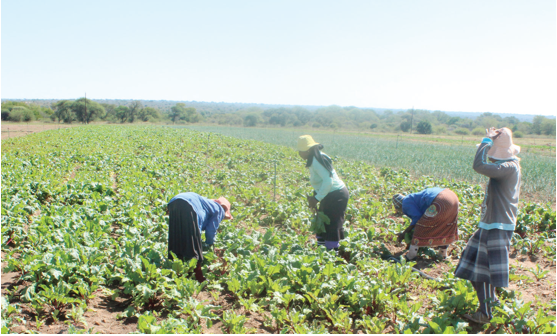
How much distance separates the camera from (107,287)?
3840 millimetres

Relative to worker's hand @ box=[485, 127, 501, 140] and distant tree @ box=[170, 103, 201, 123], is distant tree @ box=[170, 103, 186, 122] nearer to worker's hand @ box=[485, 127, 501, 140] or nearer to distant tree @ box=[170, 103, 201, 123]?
distant tree @ box=[170, 103, 201, 123]

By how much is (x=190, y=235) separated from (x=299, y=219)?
2.67 metres

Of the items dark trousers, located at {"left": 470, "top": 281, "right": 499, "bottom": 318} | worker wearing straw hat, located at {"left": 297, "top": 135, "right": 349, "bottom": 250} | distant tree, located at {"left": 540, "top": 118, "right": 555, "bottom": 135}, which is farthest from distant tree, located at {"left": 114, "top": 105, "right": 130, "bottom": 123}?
dark trousers, located at {"left": 470, "top": 281, "right": 499, "bottom": 318}

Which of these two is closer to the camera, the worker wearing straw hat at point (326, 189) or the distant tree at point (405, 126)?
the worker wearing straw hat at point (326, 189)

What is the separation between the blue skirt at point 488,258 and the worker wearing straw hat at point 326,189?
67.4 inches

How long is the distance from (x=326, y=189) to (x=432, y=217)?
1433mm

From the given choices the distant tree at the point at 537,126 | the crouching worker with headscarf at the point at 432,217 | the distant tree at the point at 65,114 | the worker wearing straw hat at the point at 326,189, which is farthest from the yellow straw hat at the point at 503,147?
the distant tree at the point at 65,114

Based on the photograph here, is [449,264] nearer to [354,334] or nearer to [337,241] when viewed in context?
[337,241]

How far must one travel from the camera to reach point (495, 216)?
314 centimetres

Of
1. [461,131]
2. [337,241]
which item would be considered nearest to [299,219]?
[337,241]

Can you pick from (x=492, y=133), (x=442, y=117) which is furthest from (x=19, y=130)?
(x=442, y=117)

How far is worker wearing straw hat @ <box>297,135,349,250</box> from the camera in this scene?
4.61 metres

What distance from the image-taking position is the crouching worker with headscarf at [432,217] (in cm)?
460

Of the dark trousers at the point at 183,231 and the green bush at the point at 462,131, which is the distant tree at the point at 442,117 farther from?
the dark trousers at the point at 183,231
